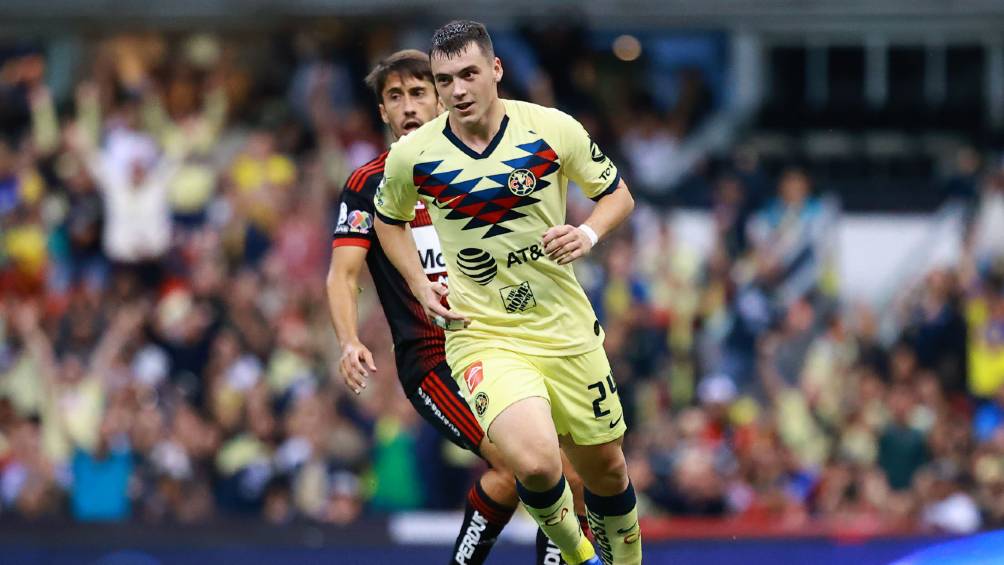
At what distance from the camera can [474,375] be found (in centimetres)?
813

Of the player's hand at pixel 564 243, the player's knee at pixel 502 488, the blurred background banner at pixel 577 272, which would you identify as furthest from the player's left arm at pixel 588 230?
the blurred background banner at pixel 577 272

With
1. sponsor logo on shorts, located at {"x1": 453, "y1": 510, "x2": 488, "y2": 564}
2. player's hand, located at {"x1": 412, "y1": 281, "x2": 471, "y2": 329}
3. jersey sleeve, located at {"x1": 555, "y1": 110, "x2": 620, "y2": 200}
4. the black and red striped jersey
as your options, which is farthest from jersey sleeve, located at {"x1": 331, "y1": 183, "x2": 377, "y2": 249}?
sponsor logo on shorts, located at {"x1": 453, "y1": 510, "x2": 488, "y2": 564}

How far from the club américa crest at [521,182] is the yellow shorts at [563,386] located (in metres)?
0.78

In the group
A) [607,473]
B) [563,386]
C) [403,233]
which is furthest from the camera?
[403,233]

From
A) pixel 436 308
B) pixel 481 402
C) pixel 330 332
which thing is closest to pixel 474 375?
pixel 481 402

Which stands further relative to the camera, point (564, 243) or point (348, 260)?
point (348, 260)

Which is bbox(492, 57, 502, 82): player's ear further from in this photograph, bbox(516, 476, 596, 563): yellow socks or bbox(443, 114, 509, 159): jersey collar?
bbox(516, 476, 596, 563): yellow socks

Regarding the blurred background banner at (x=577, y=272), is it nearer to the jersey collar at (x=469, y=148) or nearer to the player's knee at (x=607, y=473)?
the player's knee at (x=607, y=473)

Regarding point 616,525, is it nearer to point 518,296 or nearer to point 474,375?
point 474,375

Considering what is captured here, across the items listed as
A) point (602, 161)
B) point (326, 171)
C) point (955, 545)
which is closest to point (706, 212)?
point (326, 171)

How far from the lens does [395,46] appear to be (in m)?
18.8

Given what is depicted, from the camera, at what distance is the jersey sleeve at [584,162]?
805cm

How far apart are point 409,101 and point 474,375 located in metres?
1.75

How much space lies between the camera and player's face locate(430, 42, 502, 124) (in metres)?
7.88
